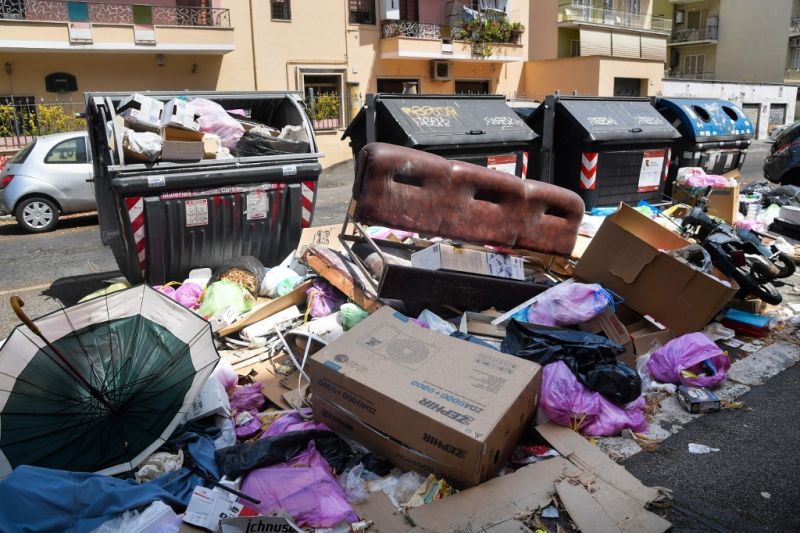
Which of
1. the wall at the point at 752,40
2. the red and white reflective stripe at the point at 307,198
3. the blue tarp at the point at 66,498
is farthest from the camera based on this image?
the wall at the point at 752,40

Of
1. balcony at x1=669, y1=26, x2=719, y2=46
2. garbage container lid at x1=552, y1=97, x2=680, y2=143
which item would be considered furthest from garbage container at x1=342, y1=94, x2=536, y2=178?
balcony at x1=669, y1=26, x2=719, y2=46

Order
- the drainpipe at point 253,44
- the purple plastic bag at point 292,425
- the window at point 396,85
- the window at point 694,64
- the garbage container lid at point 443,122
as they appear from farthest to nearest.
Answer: the window at point 694,64
the window at point 396,85
the drainpipe at point 253,44
the garbage container lid at point 443,122
the purple plastic bag at point 292,425

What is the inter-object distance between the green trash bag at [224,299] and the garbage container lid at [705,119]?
19.7 feet

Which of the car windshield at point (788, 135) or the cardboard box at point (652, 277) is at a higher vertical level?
the car windshield at point (788, 135)

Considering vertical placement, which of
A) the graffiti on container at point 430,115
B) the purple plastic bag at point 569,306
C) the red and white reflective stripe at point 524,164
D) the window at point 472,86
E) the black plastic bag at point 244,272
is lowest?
the black plastic bag at point 244,272

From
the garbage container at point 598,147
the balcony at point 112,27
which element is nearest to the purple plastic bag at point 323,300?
the garbage container at point 598,147

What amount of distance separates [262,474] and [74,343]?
99cm

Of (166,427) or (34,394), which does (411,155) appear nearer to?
(166,427)

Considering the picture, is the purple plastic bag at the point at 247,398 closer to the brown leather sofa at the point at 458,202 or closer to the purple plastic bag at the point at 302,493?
the purple plastic bag at the point at 302,493

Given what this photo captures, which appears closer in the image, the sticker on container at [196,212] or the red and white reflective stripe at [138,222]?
the red and white reflective stripe at [138,222]

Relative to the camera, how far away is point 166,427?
264 cm

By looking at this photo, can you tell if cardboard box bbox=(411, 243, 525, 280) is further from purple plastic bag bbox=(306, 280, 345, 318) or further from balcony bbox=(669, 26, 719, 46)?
balcony bbox=(669, 26, 719, 46)

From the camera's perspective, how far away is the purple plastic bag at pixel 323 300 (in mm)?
4282

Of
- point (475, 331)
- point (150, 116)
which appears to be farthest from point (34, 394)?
point (150, 116)
